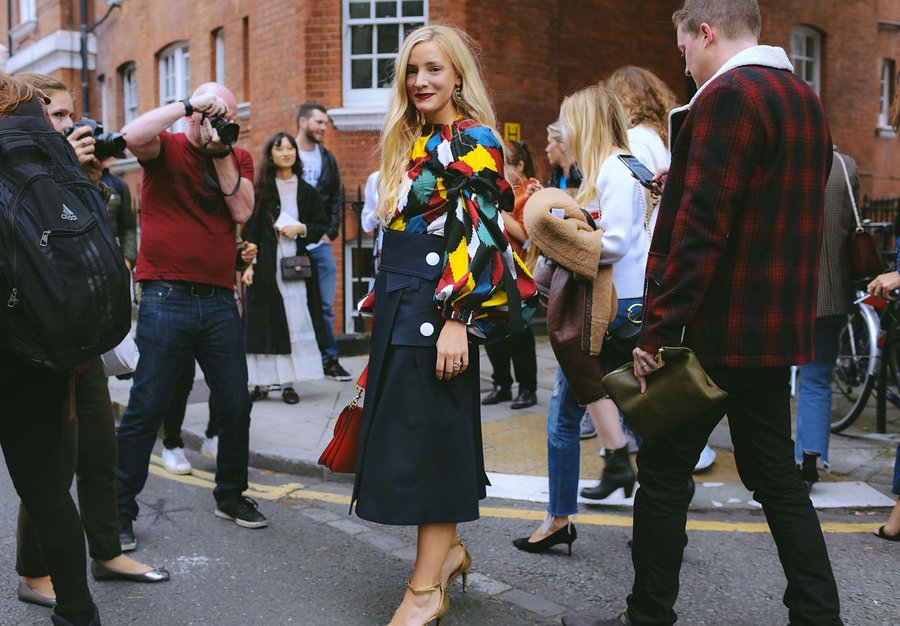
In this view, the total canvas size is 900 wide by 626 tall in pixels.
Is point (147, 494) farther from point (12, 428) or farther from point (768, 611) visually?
point (768, 611)

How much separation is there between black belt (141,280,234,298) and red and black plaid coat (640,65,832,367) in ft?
7.29

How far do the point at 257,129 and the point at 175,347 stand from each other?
28.7 ft

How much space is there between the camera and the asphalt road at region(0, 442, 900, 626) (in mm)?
3424

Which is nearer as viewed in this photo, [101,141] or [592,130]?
[101,141]

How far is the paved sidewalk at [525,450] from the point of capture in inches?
192

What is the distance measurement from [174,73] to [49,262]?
48.8 feet

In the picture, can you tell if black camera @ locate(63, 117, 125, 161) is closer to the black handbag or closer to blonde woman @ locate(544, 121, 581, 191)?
blonde woman @ locate(544, 121, 581, 191)

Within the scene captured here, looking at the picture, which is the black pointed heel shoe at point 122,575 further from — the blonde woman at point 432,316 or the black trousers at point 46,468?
the blonde woman at point 432,316

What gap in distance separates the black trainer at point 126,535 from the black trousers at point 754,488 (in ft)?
7.61

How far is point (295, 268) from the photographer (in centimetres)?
719

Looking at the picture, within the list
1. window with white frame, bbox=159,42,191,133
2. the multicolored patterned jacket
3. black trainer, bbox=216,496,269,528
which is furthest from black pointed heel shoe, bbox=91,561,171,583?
window with white frame, bbox=159,42,191,133

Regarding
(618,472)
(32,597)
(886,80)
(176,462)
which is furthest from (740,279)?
(886,80)

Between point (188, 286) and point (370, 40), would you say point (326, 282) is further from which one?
point (370, 40)

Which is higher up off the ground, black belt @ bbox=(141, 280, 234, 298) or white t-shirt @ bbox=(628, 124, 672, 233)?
white t-shirt @ bbox=(628, 124, 672, 233)
